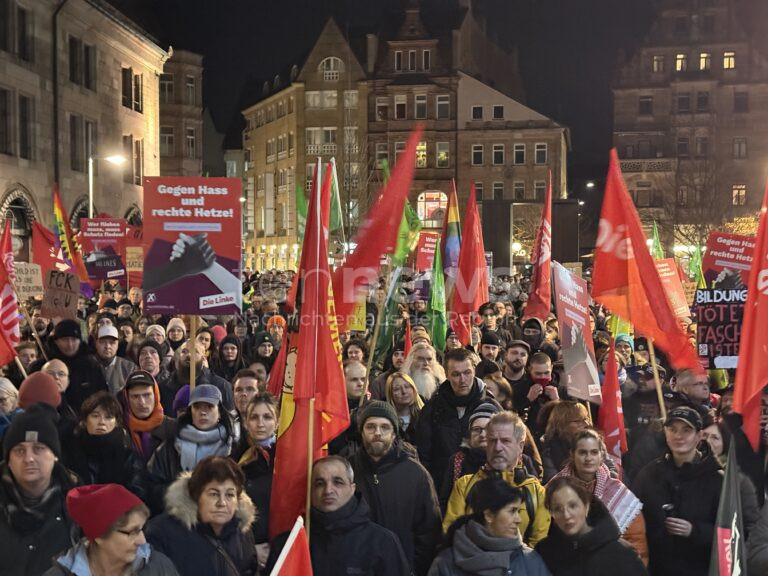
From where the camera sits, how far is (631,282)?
27.3 feet

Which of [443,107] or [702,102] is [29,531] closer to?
[443,107]

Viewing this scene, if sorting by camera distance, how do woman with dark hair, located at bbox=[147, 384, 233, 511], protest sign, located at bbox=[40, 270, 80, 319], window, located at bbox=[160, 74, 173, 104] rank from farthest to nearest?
window, located at bbox=[160, 74, 173, 104], protest sign, located at bbox=[40, 270, 80, 319], woman with dark hair, located at bbox=[147, 384, 233, 511]

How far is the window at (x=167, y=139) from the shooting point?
205 ft

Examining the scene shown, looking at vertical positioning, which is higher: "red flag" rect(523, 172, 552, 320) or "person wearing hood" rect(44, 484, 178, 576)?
"red flag" rect(523, 172, 552, 320)

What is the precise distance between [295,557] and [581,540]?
4.73 ft

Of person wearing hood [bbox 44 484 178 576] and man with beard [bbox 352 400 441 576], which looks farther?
man with beard [bbox 352 400 441 576]

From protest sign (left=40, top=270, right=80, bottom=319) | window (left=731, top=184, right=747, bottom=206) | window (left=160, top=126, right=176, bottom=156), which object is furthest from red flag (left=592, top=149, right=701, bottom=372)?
window (left=731, top=184, right=747, bottom=206)

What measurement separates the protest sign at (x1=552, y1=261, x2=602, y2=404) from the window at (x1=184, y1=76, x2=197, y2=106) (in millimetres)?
56661

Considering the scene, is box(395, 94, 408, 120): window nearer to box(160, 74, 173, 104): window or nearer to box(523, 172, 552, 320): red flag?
box(160, 74, 173, 104): window

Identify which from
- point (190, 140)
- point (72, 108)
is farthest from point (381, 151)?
point (72, 108)

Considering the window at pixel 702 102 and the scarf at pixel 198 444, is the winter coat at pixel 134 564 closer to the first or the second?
the scarf at pixel 198 444

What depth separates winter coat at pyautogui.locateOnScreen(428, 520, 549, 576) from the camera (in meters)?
4.41

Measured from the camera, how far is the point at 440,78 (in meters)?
66.6

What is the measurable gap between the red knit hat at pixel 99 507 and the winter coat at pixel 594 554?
1.97 m
